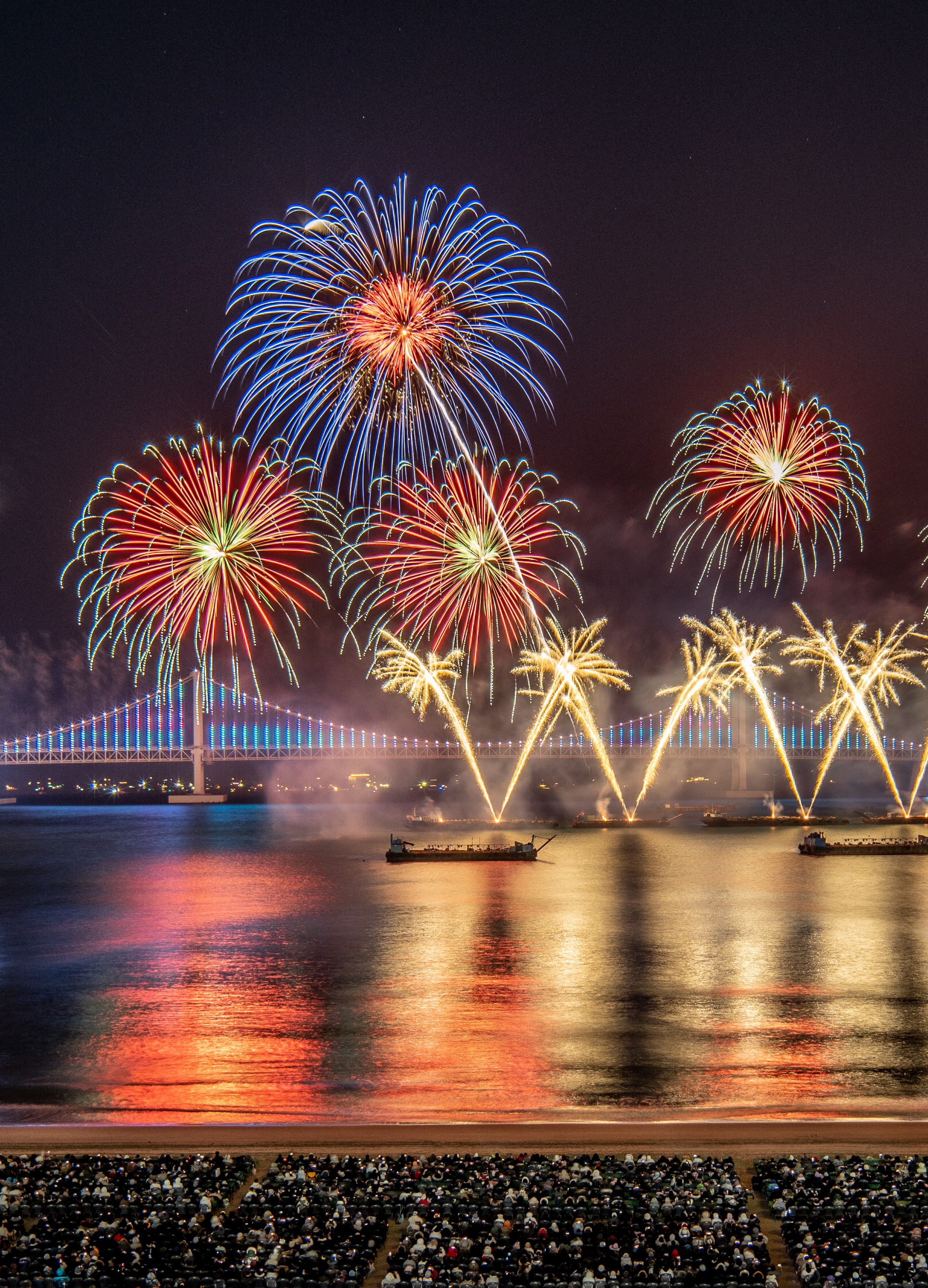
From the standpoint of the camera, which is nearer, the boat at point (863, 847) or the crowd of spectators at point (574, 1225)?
the crowd of spectators at point (574, 1225)

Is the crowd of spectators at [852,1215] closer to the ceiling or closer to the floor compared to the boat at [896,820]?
closer to the ceiling

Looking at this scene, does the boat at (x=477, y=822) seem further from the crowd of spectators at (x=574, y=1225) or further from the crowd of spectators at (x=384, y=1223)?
the crowd of spectators at (x=574, y=1225)

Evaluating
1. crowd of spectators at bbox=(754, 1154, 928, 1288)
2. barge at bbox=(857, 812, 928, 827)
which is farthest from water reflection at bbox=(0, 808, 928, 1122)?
barge at bbox=(857, 812, 928, 827)

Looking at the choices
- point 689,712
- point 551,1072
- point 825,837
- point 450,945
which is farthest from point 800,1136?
point 689,712

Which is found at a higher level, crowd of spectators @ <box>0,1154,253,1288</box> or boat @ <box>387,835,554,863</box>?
crowd of spectators @ <box>0,1154,253,1288</box>

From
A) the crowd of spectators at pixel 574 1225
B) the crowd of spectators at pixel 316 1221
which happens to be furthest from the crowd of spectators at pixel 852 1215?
the crowd of spectators at pixel 316 1221

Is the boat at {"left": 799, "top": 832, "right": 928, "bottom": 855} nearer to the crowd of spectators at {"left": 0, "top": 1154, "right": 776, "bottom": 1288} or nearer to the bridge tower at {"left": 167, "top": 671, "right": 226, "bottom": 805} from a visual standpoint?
the crowd of spectators at {"left": 0, "top": 1154, "right": 776, "bottom": 1288}
